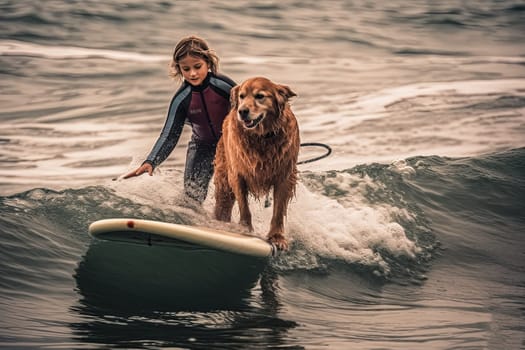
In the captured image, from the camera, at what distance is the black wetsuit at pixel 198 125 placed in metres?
7.41

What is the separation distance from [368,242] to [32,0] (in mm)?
14973

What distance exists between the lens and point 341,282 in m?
7.62

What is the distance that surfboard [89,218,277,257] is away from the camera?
6.69m

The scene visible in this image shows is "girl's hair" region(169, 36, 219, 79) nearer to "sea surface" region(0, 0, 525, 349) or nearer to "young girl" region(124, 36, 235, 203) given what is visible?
"young girl" region(124, 36, 235, 203)

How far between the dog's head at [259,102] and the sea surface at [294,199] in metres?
1.07

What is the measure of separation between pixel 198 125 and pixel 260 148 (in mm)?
845

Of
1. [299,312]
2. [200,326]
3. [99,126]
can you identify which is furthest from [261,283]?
[99,126]

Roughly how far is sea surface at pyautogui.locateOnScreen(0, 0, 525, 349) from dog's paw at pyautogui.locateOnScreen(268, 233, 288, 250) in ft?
0.84

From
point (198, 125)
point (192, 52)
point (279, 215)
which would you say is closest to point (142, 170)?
point (198, 125)

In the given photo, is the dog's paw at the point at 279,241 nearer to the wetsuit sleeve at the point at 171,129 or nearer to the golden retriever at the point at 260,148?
the golden retriever at the point at 260,148

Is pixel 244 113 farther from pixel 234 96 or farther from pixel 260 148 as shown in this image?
pixel 260 148

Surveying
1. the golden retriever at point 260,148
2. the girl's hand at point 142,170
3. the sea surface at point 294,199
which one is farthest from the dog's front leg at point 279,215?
the girl's hand at point 142,170

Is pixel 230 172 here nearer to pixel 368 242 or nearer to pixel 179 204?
pixel 179 204

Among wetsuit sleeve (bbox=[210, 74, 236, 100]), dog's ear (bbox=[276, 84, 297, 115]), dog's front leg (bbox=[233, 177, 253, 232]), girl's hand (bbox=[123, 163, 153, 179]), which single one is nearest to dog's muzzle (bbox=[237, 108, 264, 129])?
dog's ear (bbox=[276, 84, 297, 115])
